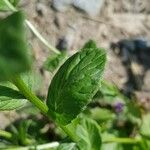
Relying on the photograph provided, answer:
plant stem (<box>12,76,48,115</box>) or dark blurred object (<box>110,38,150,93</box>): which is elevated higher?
plant stem (<box>12,76,48,115</box>)

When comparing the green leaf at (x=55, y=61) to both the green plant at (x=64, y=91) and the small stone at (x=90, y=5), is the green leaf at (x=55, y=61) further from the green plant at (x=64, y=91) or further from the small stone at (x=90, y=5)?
the small stone at (x=90, y=5)

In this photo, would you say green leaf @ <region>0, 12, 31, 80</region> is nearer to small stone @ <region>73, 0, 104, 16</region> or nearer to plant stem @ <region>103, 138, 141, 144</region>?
plant stem @ <region>103, 138, 141, 144</region>

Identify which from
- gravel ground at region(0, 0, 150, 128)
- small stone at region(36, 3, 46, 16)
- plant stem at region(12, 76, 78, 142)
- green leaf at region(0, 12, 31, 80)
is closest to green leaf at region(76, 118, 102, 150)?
plant stem at region(12, 76, 78, 142)

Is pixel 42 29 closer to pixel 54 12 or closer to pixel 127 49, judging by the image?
pixel 54 12

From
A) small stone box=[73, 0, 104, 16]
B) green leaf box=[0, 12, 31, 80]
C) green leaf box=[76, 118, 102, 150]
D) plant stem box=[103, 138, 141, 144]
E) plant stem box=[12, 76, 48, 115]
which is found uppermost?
green leaf box=[0, 12, 31, 80]

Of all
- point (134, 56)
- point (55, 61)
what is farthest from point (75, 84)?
point (134, 56)

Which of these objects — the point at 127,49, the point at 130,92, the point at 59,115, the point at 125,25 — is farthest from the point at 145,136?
the point at 59,115
